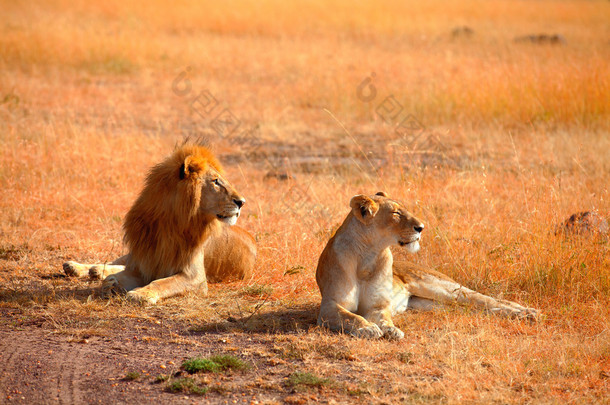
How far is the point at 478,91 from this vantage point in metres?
12.6

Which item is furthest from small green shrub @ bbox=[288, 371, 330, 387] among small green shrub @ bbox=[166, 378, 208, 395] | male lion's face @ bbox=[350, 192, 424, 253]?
male lion's face @ bbox=[350, 192, 424, 253]

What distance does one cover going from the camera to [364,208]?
4949mm

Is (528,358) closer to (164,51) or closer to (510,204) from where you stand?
(510,204)

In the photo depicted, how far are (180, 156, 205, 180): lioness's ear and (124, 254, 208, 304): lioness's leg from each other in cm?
70

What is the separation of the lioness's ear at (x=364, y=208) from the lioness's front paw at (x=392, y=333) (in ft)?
2.38

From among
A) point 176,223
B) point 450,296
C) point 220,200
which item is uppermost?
point 220,200

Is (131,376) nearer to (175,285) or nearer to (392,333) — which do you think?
(175,285)

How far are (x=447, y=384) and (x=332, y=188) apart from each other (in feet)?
15.2

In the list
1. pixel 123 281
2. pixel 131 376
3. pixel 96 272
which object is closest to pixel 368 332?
pixel 131 376

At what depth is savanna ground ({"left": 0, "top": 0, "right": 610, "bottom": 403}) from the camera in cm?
429

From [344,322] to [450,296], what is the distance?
1.04m

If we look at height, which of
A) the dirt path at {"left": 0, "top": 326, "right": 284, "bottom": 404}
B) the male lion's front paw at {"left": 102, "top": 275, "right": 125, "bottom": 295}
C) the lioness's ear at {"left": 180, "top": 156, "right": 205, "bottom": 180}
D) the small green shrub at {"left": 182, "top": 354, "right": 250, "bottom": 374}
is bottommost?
the dirt path at {"left": 0, "top": 326, "right": 284, "bottom": 404}

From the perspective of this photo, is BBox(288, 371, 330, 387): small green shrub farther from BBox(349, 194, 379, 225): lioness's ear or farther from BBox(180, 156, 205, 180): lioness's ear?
BBox(180, 156, 205, 180): lioness's ear

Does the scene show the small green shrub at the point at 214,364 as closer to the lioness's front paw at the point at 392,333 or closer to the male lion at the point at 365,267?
the male lion at the point at 365,267
